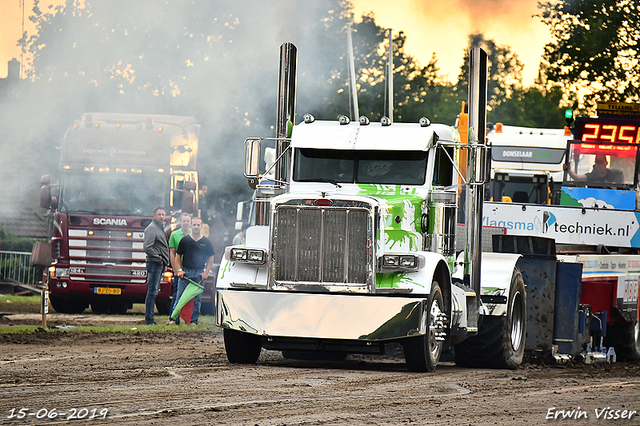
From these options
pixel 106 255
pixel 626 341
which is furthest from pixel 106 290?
pixel 626 341

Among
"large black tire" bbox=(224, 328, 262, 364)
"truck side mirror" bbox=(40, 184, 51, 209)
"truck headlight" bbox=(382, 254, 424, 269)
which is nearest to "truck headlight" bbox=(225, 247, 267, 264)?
"large black tire" bbox=(224, 328, 262, 364)

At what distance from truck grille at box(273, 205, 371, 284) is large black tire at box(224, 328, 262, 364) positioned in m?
0.96

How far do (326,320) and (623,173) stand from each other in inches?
523

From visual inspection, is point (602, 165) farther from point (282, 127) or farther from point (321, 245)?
point (321, 245)

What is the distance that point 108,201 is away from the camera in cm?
A: 2186

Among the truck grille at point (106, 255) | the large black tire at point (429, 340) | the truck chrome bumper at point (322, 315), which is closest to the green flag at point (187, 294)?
the truck grille at point (106, 255)

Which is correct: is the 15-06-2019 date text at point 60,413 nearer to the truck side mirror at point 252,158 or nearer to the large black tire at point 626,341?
the truck side mirror at point 252,158

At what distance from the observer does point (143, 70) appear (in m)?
28.9

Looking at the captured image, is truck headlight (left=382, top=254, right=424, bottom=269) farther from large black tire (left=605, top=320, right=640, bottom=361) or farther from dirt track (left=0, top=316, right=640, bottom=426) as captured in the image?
large black tire (left=605, top=320, right=640, bottom=361)

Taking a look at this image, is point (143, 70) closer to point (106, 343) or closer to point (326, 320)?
point (106, 343)

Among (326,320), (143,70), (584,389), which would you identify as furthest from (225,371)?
(143,70)

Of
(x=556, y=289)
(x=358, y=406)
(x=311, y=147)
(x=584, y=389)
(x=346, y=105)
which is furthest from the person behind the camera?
(x=346, y=105)

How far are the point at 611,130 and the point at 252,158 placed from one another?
13328 mm

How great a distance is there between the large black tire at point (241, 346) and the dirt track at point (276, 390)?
8.1 inches
